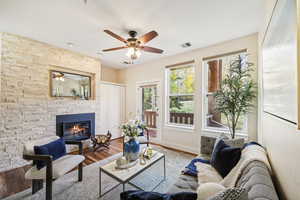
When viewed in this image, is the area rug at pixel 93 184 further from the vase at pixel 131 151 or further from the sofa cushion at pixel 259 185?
the sofa cushion at pixel 259 185

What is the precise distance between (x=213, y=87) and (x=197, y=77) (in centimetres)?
46

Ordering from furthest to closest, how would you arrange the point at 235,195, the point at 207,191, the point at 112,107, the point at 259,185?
the point at 112,107
the point at 207,191
the point at 259,185
the point at 235,195

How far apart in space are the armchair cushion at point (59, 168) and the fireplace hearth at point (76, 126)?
148cm

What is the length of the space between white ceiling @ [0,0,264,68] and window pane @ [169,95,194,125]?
1.50 metres

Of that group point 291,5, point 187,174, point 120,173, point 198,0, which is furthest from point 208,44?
point 120,173

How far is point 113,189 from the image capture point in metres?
1.93

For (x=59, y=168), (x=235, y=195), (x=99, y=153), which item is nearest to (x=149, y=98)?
(x=99, y=153)

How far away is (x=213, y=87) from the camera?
3139mm

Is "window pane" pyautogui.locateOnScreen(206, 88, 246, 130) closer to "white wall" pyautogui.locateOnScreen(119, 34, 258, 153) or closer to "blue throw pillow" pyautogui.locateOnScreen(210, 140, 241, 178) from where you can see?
"white wall" pyautogui.locateOnScreen(119, 34, 258, 153)

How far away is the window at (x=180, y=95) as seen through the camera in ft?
11.4

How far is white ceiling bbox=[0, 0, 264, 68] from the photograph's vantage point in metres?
1.77

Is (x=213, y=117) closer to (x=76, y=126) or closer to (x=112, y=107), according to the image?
(x=112, y=107)

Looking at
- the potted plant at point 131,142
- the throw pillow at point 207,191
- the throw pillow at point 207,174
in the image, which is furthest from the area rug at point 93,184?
the throw pillow at point 207,191

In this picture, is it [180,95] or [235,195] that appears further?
[180,95]
